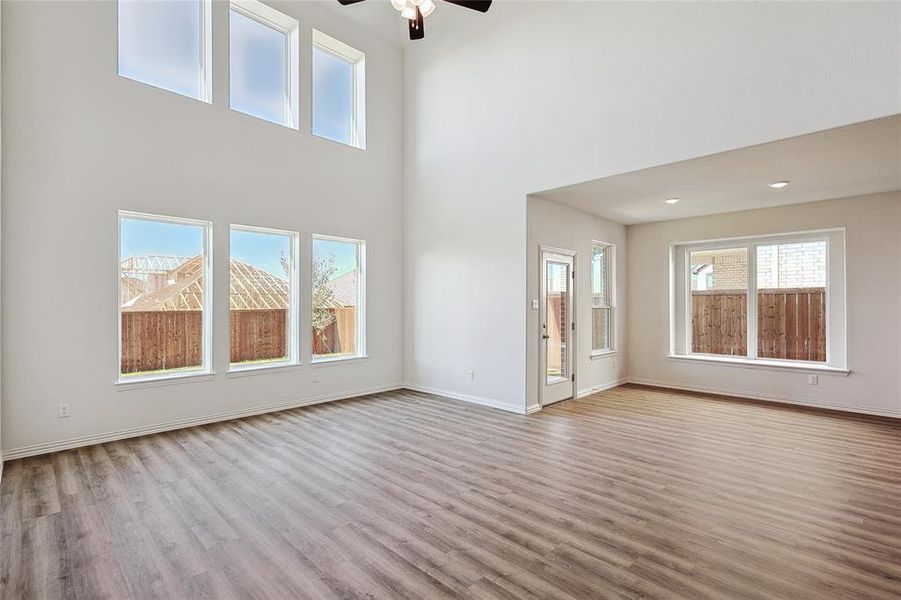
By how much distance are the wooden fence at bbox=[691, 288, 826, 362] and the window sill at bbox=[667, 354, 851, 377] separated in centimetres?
12

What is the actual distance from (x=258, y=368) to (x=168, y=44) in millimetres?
3732

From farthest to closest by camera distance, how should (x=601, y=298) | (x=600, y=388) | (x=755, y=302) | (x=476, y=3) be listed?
(x=601, y=298)
(x=600, y=388)
(x=755, y=302)
(x=476, y=3)

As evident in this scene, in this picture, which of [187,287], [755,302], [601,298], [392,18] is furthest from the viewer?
[601,298]

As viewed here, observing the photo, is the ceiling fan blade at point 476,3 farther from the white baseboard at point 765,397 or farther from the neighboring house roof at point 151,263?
the white baseboard at point 765,397

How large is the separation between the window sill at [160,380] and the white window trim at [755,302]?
6.46 metres

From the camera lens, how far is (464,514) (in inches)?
110

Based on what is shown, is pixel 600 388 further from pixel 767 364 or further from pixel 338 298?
pixel 338 298

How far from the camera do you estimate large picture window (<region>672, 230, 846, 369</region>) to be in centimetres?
566

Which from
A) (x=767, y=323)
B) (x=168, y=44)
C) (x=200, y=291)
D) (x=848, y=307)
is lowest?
(x=767, y=323)

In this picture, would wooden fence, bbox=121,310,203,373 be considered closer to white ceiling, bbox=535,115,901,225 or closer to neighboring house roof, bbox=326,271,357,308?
neighboring house roof, bbox=326,271,357,308

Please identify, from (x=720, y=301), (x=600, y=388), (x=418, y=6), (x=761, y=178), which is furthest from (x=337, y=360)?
(x=720, y=301)

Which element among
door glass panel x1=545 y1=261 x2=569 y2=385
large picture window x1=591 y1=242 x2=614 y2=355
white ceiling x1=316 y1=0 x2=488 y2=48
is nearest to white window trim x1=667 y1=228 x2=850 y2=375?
large picture window x1=591 y1=242 x2=614 y2=355

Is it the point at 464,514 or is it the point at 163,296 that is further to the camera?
the point at 163,296

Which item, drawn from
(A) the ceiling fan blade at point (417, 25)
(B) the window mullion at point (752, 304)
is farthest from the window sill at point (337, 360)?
(B) the window mullion at point (752, 304)
